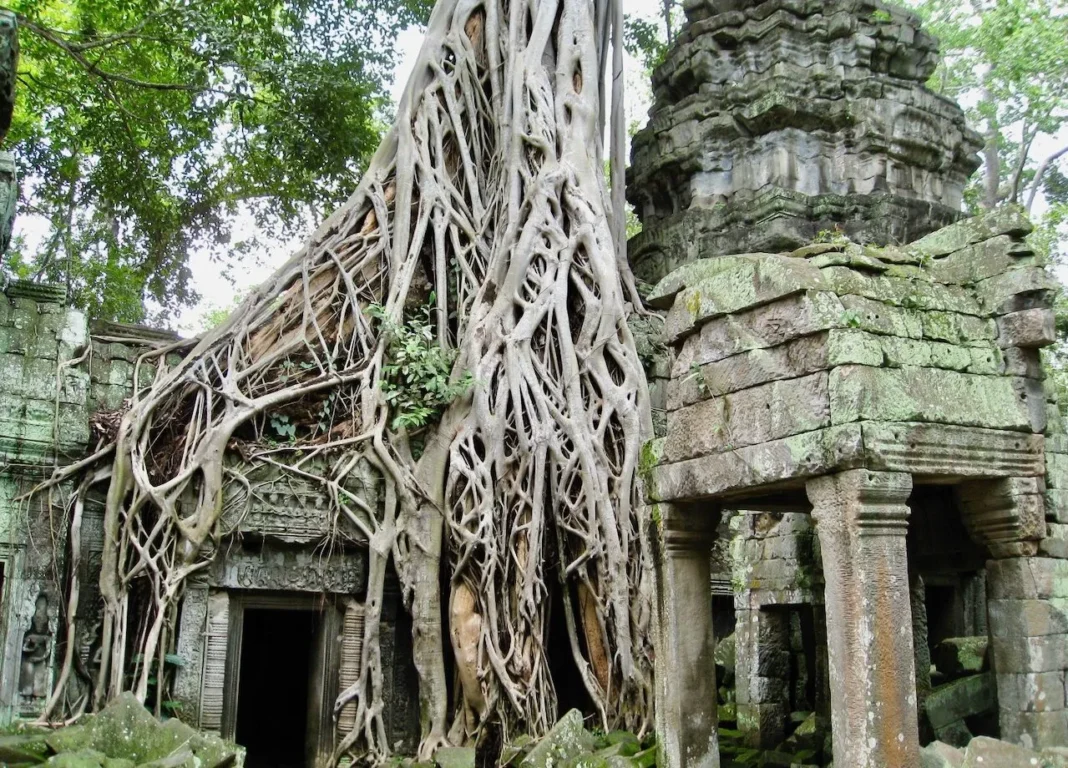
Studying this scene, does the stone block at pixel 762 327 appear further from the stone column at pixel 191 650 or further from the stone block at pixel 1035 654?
the stone column at pixel 191 650

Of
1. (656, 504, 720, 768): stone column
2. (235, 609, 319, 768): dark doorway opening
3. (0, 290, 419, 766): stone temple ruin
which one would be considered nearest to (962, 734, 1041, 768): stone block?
(656, 504, 720, 768): stone column

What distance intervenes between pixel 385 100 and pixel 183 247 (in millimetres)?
3473

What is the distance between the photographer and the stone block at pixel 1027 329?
4516mm

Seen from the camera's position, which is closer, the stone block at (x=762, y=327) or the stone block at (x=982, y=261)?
the stone block at (x=762, y=327)

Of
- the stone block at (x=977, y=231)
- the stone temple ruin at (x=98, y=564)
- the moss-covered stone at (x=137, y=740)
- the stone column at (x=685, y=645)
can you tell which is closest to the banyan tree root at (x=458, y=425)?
the stone temple ruin at (x=98, y=564)

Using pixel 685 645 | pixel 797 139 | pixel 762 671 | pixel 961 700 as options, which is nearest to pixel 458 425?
pixel 762 671

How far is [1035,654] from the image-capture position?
4332 mm

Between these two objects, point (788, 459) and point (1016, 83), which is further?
point (1016, 83)

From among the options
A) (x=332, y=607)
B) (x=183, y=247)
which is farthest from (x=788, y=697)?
(x=183, y=247)

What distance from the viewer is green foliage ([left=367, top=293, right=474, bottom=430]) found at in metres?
7.66

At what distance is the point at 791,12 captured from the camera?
11422mm

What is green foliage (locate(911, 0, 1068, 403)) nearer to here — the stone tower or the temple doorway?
the stone tower

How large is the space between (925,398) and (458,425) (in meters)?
4.00

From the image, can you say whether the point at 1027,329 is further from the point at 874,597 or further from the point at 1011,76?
the point at 1011,76
